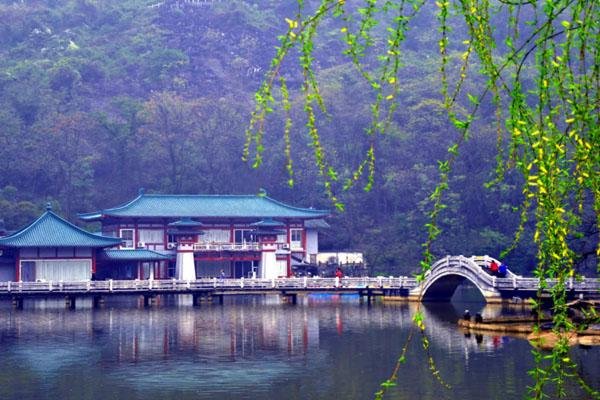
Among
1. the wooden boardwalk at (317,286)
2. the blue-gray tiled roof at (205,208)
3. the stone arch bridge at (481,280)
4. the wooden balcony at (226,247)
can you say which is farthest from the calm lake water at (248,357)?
the blue-gray tiled roof at (205,208)

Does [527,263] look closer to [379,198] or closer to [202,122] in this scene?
[379,198]

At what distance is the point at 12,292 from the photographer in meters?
53.3

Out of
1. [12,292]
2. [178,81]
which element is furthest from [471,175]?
[178,81]

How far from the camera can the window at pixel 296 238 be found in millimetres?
73250

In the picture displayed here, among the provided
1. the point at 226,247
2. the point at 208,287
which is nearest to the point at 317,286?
the point at 208,287

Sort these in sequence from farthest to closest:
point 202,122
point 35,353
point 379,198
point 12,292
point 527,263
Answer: point 202,122 < point 379,198 < point 527,263 < point 12,292 < point 35,353

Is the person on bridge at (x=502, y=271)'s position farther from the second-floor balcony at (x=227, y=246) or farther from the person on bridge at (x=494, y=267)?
the second-floor balcony at (x=227, y=246)

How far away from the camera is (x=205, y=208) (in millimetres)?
Result: 70625

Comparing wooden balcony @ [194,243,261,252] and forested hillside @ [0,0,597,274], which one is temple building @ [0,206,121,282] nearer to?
wooden balcony @ [194,243,261,252]

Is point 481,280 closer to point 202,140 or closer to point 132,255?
point 132,255

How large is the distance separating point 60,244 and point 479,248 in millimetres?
26112

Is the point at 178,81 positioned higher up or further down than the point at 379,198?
higher up

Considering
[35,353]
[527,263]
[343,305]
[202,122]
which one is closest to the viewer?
[35,353]

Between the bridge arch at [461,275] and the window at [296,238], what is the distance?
63.4ft
